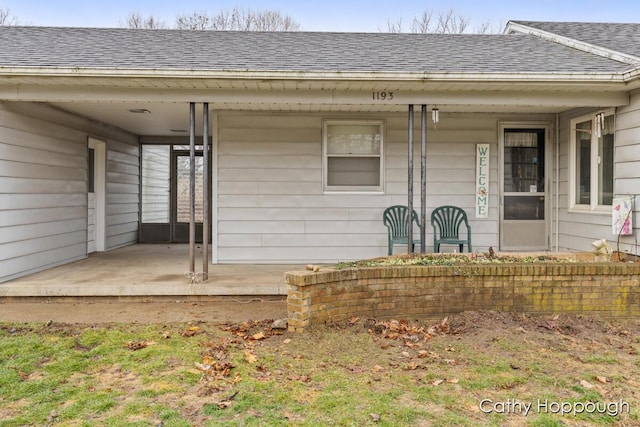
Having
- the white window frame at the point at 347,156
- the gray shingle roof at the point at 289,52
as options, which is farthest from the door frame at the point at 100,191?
the white window frame at the point at 347,156

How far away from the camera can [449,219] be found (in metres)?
7.40

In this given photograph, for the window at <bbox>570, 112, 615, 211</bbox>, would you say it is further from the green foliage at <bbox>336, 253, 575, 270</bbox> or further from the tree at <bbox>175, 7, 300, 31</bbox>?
the tree at <bbox>175, 7, 300, 31</bbox>

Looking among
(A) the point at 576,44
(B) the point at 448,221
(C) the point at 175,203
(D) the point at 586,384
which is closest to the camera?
(D) the point at 586,384

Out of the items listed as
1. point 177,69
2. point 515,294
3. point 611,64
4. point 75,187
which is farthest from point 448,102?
point 75,187

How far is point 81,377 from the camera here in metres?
3.23

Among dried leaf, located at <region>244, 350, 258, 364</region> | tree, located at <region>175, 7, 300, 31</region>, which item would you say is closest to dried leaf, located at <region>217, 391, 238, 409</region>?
dried leaf, located at <region>244, 350, 258, 364</region>

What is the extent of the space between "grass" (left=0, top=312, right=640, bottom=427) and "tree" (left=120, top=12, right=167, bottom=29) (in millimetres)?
20964

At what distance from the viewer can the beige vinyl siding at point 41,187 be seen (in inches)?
232

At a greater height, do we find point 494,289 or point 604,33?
point 604,33

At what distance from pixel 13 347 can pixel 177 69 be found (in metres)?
3.12

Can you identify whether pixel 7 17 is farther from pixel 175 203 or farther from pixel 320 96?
pixel 320 96

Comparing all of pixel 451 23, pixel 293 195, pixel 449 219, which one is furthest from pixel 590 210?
pixel 451 23

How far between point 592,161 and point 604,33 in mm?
2646

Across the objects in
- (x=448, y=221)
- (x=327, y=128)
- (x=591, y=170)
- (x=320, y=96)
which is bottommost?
(x=448, y=221)
